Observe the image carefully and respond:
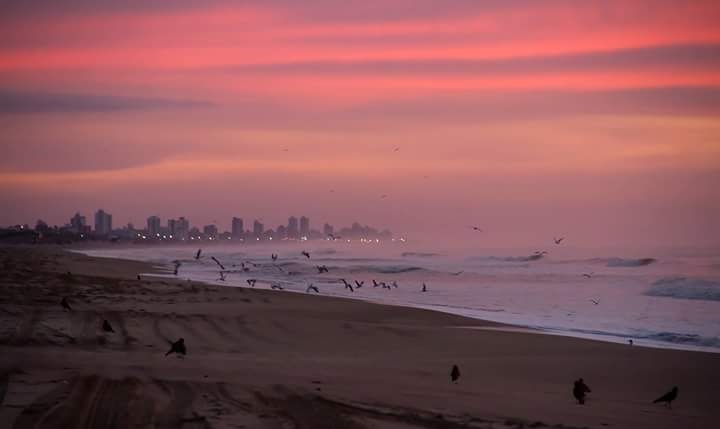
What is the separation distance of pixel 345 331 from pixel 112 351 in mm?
5850

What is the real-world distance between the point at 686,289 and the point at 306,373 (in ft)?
83.9

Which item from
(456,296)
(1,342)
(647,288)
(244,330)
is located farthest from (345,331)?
(647,288)

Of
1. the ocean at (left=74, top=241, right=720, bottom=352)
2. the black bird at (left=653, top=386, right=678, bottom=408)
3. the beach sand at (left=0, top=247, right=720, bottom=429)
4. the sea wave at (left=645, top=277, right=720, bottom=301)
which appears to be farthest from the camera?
the sea wave at (left=645, top=277, right=720, bottom=301)

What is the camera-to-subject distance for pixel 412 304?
24.7m

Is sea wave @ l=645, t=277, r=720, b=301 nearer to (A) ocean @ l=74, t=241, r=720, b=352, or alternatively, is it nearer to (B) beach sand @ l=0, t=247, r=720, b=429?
(A) ocean @ l=74, t=241, r=720, b=352

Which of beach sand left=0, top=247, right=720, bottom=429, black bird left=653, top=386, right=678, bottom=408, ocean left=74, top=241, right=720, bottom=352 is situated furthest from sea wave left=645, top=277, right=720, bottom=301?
black bird left=653, top=386, right=678, bottom=408

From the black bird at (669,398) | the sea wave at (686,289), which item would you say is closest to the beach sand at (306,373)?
the black bird at (669,398)

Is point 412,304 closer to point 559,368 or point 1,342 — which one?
point 559,368

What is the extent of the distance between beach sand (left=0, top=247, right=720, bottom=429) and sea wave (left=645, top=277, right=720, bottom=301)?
14.5 metres

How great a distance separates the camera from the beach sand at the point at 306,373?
7.23 m

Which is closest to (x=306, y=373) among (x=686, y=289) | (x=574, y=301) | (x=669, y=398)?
(x=669, y=398)

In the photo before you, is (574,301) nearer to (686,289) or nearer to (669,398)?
(686,289)

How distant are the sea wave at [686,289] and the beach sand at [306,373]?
47.5 ft

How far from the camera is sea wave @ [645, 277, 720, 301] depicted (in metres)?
28.9
